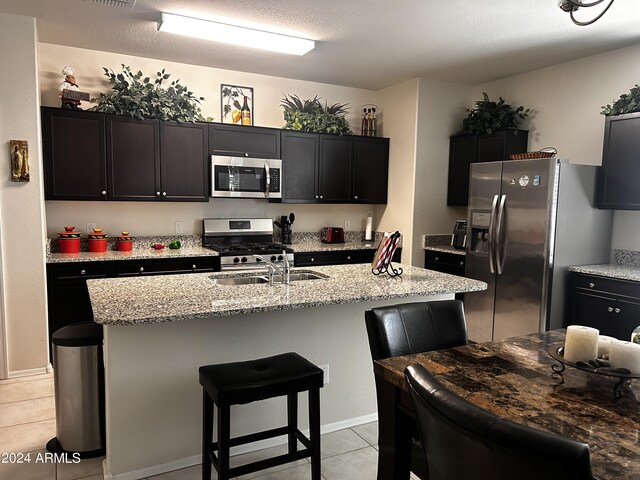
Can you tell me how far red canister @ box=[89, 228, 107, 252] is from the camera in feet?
13.5

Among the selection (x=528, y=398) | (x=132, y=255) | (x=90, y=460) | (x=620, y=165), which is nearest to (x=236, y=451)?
(x=90, y=460)

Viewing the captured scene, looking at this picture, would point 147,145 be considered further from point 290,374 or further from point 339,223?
point 290,374

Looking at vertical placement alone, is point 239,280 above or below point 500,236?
below

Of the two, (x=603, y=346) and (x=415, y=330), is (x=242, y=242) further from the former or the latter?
(x=603, y=346)

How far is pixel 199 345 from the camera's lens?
7.85ft

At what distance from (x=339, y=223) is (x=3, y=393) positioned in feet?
11.9

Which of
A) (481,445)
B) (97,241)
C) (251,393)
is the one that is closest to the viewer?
(481,445)

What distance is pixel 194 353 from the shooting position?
93.9 inches

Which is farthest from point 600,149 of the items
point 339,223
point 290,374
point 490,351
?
point 290,374

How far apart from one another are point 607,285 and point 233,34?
136 inches

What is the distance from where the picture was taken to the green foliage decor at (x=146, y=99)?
406 centimetres

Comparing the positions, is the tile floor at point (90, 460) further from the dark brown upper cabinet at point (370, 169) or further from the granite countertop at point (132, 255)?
the dark brown upper cabinet at point (370, 169)

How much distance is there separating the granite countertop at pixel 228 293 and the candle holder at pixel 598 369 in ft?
3.26

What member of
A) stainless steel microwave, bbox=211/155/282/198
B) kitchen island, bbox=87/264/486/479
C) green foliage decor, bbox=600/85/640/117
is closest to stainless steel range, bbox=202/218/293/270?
stainless steel microwave, bbox=211/155/282/198
